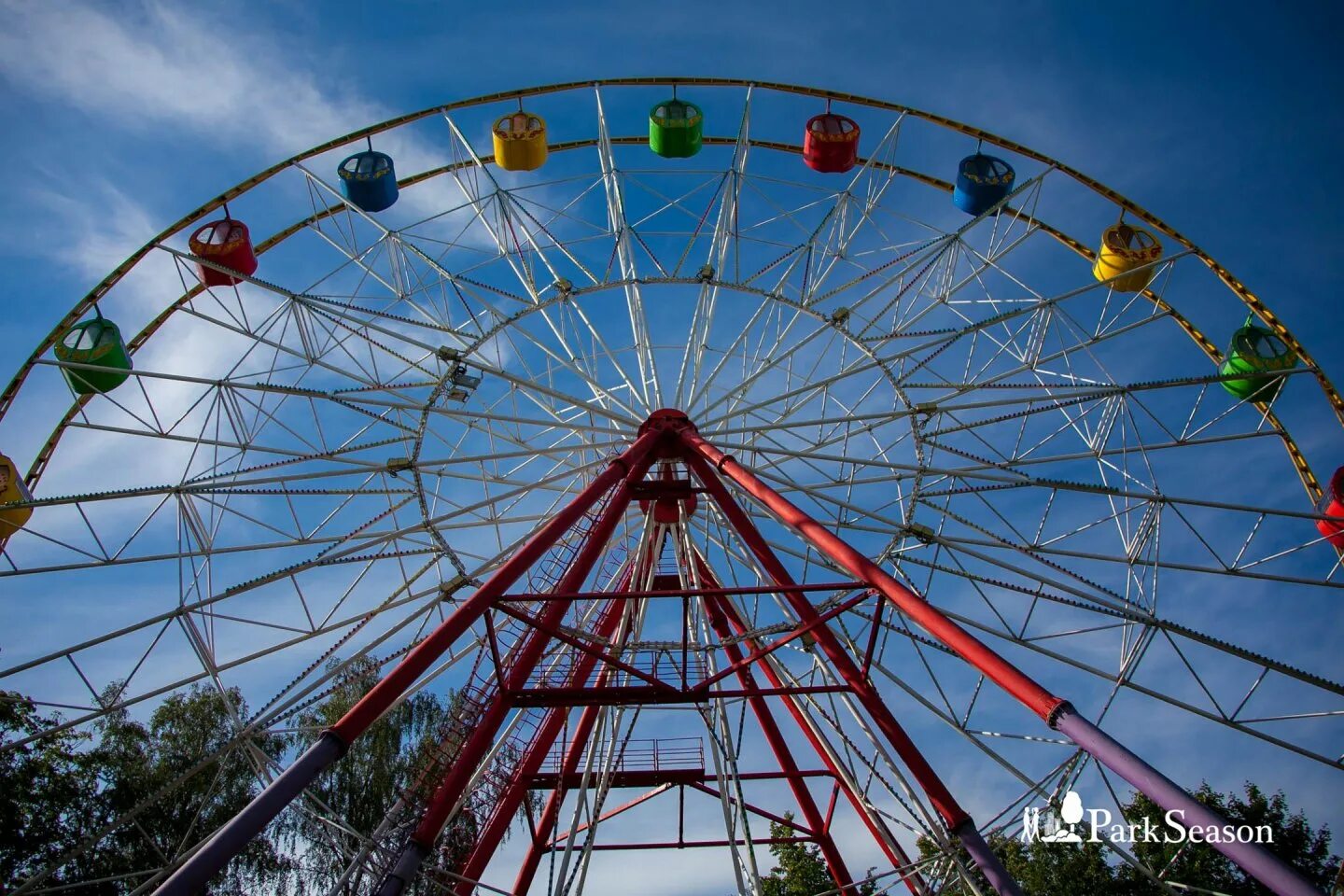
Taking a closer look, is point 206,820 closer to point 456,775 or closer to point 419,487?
point 419,487

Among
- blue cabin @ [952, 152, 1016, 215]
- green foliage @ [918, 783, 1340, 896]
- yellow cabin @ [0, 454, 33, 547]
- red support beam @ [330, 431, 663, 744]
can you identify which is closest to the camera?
red support beam @ [330, 431, 663, 744]

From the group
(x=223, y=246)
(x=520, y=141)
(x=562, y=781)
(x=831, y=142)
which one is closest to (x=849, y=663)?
(x=562, y=781)

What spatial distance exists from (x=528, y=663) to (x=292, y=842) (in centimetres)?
1476

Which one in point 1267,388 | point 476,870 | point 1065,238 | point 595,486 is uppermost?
point 1065,238

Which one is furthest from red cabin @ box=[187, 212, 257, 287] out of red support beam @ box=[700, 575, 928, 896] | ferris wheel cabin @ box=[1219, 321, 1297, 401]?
ferris wheel cabin @ box=[1219, 321, 1297, 401]

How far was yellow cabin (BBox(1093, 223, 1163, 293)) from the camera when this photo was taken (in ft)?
Answer: 54.3

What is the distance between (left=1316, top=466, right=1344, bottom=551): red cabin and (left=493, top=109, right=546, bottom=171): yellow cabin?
14.7 metres

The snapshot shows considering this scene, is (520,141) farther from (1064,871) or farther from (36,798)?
(1064,871)

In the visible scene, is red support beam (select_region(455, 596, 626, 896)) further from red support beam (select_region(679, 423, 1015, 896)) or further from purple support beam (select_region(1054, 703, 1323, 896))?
purple support beam (select_region(1054, 703, 1323, 896))

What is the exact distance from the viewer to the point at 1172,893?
12.4 meters

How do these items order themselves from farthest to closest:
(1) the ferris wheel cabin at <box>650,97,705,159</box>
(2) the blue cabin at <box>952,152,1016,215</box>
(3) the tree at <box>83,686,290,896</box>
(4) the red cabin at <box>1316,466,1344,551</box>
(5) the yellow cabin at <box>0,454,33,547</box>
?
(3) the tree at <box>83,686,290,896</box> → (1) the ferris wheel cabin at <box>650,97,705,159</box> → (2) the blue cabin at <box>952,152,1016,215</box> → (4) the red cabin at <box>1316,466,1344,551</box> → (5) the yellow cabin at <box>0,454,33,547</box>

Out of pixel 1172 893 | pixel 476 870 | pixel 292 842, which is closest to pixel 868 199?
pixel 1172 893

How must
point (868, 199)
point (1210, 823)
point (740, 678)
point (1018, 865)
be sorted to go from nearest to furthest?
1. point (1210, 823)
2. point (740, 678)
3. point (868, 199)
4. point (1018, 865)

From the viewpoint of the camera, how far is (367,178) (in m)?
17.7
